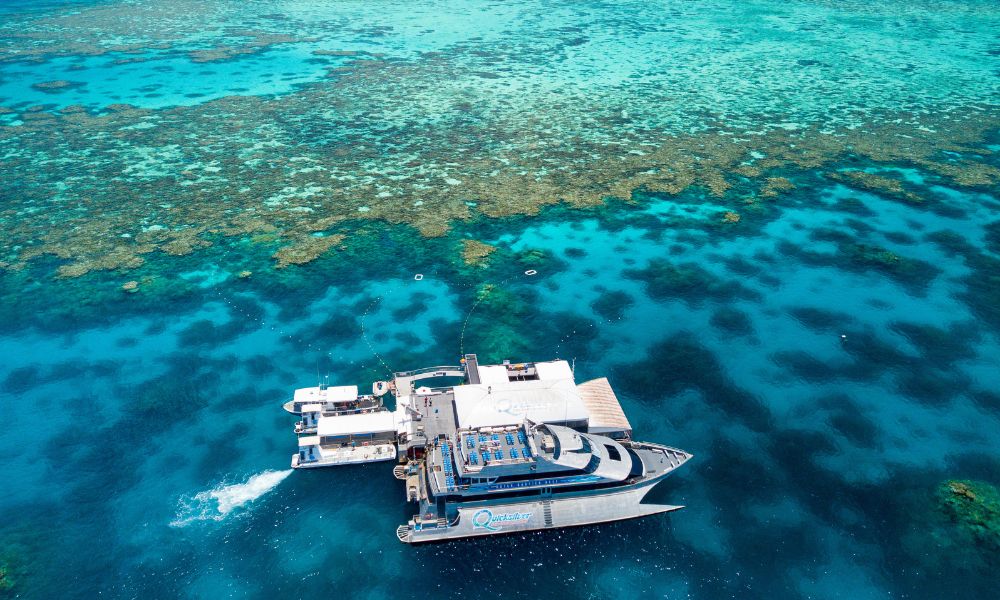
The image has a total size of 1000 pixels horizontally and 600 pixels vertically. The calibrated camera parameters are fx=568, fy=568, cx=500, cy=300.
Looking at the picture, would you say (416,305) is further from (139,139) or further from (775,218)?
(139,139)

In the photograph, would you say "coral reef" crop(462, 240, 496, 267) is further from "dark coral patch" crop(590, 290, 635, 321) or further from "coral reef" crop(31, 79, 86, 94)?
"coral reef" crop(31, 79, 86, 94)

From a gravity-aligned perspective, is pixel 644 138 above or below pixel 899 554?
above

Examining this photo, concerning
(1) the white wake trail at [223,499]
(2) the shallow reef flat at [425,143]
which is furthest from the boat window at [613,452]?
(2) the shallow reef flat at [425,143]

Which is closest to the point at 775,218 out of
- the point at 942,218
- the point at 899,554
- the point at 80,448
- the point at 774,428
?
the point at 942,218

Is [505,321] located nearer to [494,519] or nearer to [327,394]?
[327,394]

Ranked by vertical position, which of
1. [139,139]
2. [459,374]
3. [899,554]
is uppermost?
[139,139]

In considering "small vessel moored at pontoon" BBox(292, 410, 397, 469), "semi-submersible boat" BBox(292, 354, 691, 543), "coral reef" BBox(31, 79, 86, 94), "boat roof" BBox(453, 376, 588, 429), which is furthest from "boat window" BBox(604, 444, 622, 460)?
"coral reef" BBox(31, 79, 86, 94)
